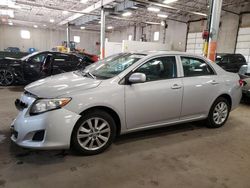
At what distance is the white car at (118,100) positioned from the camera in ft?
7.93

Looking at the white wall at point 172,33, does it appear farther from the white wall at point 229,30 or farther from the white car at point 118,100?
the white car at point 118,100

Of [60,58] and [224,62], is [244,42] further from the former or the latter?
[60,58]

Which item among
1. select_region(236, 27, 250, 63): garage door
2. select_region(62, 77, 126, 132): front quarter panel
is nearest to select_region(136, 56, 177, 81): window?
select_region(62, 77, 126, 132): front quarter panel

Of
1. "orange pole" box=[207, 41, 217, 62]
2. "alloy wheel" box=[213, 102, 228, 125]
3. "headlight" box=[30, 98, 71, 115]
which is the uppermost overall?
"orange pole" box=[207, 41, 217, 62]

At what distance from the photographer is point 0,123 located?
12.3 feet

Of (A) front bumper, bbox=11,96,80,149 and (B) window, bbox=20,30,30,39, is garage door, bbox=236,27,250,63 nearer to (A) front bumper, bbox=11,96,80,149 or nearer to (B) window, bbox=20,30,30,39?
(A) front bumper, bbox=11,96,80,149

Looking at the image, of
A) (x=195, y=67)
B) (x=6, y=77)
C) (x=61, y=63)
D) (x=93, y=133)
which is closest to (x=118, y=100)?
(x=93, y=133)

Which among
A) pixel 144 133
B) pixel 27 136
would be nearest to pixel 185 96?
pixel 144 133

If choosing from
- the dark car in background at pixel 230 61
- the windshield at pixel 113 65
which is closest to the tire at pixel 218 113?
the windshield at pixel 113 65

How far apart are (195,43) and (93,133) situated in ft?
47.2

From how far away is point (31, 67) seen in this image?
23.3 feet

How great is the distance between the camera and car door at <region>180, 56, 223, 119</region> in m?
3.35

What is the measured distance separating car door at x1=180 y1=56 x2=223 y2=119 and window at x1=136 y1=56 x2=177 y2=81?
20 centimetres

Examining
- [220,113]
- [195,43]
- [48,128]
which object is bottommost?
[220,113]
